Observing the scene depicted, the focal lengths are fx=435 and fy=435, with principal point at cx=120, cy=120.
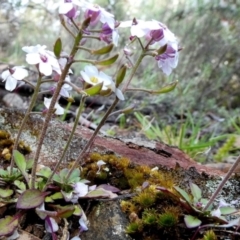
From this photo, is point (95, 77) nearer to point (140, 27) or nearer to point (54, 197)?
point (140, 27)

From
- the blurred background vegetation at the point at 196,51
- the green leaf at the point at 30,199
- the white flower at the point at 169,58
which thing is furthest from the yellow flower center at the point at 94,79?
the blurred background vegetation at the point at 196,51

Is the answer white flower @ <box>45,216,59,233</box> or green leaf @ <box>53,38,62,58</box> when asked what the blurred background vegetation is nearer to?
Result: white flower @ <box>45,216,59,233</box>

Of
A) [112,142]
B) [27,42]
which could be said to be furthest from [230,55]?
[112,142]

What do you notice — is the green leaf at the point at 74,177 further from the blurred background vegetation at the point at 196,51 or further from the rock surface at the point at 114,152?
the blurred background vegetation at the point at 196,51

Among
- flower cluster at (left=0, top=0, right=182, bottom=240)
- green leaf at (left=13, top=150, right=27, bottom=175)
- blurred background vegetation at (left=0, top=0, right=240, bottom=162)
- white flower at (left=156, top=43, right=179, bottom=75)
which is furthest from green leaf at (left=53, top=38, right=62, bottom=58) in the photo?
blurred background vegetation at (left=0, top=0, right=240, bottom=162)

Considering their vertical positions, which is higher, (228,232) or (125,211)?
(228,232)

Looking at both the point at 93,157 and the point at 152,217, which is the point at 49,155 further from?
the point at 152,217
